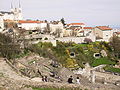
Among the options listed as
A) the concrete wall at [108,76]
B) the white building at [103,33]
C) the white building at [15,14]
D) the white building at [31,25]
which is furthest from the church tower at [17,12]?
the concrete wall at [108,76]

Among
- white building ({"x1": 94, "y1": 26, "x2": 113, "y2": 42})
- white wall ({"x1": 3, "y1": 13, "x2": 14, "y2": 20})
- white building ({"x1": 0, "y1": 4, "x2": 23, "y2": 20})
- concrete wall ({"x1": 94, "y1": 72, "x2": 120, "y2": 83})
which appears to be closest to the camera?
concrete wall ({"x1": 94, "y1": 72, "x2": 120, "y2": 83})

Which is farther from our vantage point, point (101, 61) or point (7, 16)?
point (7, 16)

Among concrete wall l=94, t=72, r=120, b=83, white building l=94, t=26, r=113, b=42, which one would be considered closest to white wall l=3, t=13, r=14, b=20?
white building l=94, t=26, r=113, b=42

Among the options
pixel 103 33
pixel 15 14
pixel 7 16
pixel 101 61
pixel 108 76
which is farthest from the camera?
pixel 15 14

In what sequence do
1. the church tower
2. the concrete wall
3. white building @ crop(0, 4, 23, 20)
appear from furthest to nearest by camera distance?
1. the church tower
2. white building @ crop(0, 4, 23, 20)
3. the concrete wall

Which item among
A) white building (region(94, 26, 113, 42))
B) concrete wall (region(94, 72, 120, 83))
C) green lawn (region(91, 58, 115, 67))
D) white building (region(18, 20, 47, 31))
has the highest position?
white building (region(18, 20, 47, 31))

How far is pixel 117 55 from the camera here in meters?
46.1

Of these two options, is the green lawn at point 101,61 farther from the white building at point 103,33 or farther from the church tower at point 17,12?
the church tower at point 17,12

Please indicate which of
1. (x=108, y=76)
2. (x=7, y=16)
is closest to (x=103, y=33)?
(x=108, y=76)

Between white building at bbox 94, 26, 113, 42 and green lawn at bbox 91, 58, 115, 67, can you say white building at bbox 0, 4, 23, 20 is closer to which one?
white building at bbox 94, 26, 113, 42

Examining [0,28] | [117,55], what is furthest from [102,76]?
[0,28]

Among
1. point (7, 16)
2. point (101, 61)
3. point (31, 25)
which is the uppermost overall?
point (7, 16)

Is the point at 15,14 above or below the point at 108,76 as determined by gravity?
above

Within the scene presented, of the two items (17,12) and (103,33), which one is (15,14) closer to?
(17,12)
